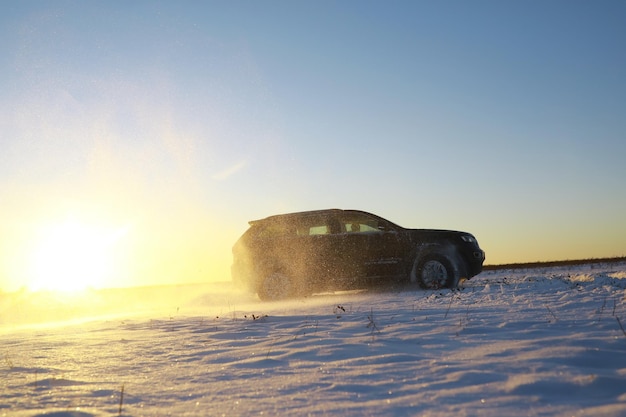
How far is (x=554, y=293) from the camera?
8414mm

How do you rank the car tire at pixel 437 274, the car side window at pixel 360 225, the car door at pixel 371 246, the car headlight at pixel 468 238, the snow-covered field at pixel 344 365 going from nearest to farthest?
the snow-covered field at pixel 344 365 → the car tire at pixel 437 274 → the car door at pixel 371 246 → the car headlight at pixel 468 238 → the car side window at pixel 360 225

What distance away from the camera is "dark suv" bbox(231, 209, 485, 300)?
37.4 ft

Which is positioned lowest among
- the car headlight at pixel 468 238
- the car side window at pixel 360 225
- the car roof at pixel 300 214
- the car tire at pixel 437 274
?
the car tire at pixel 437 274

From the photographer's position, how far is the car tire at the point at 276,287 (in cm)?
1138

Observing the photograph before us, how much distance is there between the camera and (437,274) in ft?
37.2

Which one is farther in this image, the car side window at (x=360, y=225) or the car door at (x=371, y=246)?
the car side window at (x=360, y=225)

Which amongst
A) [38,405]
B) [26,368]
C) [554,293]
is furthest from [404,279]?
[38,405]

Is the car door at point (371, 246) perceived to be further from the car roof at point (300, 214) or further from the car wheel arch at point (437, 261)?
the car wheel arch at point (437, 261)

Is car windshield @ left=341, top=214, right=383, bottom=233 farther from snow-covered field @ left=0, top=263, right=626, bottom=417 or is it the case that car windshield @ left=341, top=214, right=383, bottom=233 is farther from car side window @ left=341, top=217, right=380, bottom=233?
snow-covered field @ left=0, top=263, right=626, bottom=417

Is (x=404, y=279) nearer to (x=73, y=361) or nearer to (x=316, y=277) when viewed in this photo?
(x=316, y=277)

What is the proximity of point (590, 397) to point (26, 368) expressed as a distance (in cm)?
439

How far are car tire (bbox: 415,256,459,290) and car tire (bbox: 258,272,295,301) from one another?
280cm

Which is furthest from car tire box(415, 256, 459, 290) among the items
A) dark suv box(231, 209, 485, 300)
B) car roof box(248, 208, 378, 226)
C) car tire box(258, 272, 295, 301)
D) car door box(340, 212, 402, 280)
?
car tire box(258, 272, 295, 301)

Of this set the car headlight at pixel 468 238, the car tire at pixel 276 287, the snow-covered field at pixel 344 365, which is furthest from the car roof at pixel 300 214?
the snow-covered field at pixel 344 365
